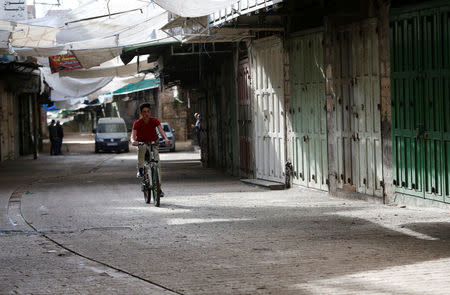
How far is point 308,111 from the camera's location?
49.7 feet

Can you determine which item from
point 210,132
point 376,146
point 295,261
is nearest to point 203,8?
point 376,146

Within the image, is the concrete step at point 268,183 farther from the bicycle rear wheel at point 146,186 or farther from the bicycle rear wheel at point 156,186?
the bicycle rear wheel at point 156,186

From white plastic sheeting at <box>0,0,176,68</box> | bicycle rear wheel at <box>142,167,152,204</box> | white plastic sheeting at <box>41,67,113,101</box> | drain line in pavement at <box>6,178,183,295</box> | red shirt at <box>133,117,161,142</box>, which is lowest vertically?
drain line in pavement at <box>6,178,183,295</box>

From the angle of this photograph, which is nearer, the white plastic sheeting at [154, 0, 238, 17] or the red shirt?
the white plastic sheeting at [154, 0, 238, 17]

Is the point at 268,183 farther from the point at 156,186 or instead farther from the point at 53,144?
the point at 53,144

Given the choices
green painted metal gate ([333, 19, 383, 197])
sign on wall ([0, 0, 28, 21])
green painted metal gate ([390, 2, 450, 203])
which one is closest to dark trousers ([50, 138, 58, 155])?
sign on wall ([0, 0, 28, 21])

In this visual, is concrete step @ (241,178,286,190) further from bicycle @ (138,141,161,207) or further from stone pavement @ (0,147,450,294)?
bicycle @ (138,141,161,207)

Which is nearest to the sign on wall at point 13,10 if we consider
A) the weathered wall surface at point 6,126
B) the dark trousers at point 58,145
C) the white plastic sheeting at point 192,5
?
the white plastic sheeting at point 192,5

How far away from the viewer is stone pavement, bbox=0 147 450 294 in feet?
21.9

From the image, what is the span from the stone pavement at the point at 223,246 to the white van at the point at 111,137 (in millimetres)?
25456

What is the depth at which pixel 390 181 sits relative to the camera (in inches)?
476

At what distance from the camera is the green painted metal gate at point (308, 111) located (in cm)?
1453

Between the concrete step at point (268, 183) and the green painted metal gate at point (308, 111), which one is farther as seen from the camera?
the concrete step at point (268, 183)

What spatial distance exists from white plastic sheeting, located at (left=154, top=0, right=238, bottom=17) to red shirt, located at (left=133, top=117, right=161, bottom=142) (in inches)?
86.8
